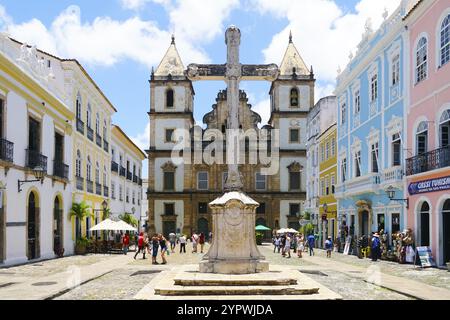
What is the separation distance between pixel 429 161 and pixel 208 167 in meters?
35.5

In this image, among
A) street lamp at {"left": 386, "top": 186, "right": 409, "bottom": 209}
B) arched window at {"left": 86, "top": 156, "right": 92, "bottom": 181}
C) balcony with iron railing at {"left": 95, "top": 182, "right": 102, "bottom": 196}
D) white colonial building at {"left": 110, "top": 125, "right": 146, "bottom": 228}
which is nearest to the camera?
street lamp at {"left": 386, "top": 186, "right": 409, "bottom": 209}

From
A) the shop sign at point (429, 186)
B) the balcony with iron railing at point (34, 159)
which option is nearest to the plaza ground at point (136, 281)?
the shop sign at point (429, 186)

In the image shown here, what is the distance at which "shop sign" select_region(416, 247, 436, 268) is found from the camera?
18.9 metres

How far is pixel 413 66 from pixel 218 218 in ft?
37.9

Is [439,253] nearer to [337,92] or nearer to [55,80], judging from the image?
[337,92]

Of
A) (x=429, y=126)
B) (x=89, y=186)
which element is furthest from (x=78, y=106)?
(x=429, y=126)

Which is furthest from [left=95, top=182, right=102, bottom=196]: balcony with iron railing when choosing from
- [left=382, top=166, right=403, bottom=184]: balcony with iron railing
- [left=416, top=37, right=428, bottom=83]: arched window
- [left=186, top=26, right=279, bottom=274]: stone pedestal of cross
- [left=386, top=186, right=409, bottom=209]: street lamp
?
[left=186, top=26, right=279, bottom=274]: stone pedestal of cross

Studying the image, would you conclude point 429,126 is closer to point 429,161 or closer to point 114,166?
point 429,161

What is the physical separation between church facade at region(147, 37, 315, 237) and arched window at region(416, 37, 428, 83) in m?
31.9

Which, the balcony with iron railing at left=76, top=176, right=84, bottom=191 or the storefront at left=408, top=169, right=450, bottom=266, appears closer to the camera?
the storefront at left=408, top=169, right=450, bottom=266

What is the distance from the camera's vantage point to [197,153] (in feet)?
175

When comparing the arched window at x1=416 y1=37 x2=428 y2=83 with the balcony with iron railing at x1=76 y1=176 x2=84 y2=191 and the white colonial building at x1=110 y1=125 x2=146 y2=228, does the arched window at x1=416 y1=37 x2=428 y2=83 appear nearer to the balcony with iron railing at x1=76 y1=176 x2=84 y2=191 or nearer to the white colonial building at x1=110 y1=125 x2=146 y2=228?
the balcony with iron railing at x1=76 y1=176 x2=84 y2=191

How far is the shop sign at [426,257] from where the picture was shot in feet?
62.1
